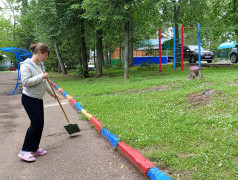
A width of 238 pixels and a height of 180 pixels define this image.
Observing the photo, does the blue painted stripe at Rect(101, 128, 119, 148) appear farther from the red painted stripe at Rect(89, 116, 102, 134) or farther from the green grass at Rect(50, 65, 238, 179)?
the red painted stripe at Rect(89, 116, 102, 134)

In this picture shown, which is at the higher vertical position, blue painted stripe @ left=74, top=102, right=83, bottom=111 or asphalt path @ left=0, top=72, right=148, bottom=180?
blue painted stripe @ left=74, top=102, right=83, bottom=111

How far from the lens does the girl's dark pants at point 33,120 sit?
402cm

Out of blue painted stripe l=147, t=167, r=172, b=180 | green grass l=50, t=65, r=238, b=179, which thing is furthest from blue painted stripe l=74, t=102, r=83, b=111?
blue painted stripe l=147, t=167, r=172, b=180

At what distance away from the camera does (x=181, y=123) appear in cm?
478

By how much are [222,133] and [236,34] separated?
13101 mm

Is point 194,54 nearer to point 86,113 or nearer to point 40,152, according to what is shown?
point 86,113

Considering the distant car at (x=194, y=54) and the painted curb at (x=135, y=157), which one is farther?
the distant car at (x=194, y=54)

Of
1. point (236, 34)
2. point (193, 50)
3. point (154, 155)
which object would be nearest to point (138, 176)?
point (154, 155)

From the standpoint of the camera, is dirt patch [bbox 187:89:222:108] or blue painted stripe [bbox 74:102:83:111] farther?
blue painted stripe [bbox 74:102:83:111]

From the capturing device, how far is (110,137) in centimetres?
469

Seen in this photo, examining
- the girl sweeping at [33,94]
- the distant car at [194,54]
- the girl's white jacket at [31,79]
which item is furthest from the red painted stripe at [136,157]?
the distant car at [194,54]

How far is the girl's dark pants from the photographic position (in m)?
4.02

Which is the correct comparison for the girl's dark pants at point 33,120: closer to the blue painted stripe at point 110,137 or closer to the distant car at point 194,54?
the blue painted stripe at point 110,137

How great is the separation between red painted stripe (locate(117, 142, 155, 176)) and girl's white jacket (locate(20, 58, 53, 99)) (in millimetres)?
1656
